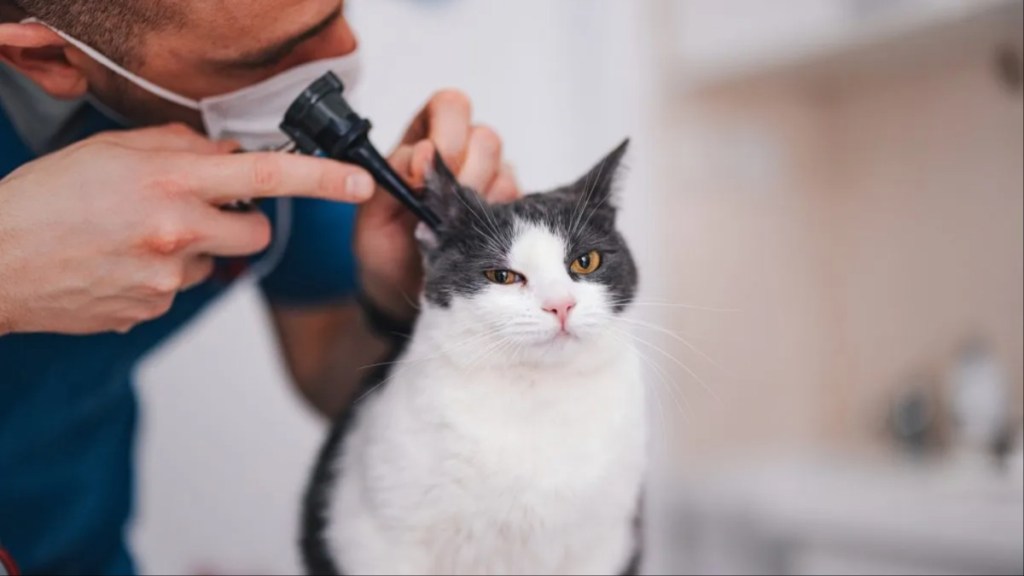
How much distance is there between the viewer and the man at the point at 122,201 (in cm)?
74

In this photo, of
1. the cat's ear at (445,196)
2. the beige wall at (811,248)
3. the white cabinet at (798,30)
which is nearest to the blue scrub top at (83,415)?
the cat's ear at (445,196)

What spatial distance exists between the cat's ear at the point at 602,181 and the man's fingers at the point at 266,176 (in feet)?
0.73

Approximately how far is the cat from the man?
0.11 meters

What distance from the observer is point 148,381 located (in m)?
1.41

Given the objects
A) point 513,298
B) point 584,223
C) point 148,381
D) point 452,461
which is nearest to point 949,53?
point 584,223

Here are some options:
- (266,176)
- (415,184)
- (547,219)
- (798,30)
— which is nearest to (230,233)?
(266,176)

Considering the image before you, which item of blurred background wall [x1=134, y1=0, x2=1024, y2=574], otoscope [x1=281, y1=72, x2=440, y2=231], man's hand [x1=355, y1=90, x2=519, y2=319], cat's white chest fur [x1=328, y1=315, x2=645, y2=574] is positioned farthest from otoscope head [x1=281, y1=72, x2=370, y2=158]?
blurred background wall [x1=134, y1=0, x2=1024, y2=574]

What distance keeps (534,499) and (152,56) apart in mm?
554

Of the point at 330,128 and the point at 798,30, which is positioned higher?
the point at 798,30

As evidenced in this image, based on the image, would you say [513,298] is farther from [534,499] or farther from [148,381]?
[148,381]

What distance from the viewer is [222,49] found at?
2.68 ft

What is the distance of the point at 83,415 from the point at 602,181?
2.17 feet

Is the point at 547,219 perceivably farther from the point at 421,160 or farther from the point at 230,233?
the point at 230,233

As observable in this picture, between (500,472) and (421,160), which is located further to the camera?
(421,160)
